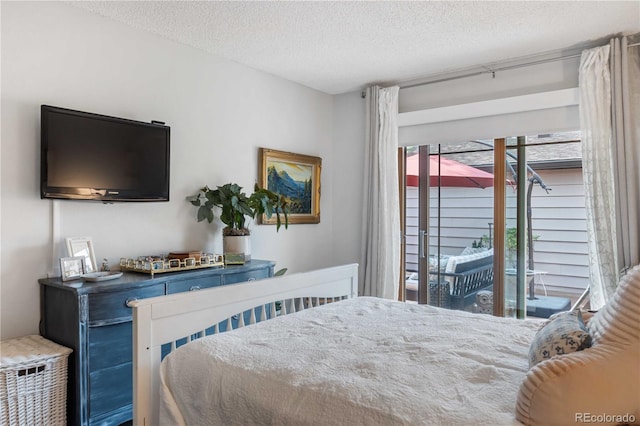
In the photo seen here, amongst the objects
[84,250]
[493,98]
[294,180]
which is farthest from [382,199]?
[84,250]

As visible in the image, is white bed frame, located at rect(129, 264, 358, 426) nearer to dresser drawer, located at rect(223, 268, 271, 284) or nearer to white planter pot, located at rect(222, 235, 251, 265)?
dresser drawer, located at rect(223, 268, 271, 284)

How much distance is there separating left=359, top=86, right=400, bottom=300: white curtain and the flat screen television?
6.44 ft

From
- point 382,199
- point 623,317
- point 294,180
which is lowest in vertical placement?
point 623,317

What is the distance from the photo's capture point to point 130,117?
2.93 m

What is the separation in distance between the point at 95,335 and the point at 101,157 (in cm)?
105

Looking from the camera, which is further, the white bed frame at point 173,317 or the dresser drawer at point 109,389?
the dresser drawer at point 109,389

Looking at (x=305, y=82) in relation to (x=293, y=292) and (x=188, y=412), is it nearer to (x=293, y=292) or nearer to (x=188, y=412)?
(x=293, y=292)

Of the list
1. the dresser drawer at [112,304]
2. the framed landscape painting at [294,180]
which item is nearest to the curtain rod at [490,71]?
the framed landscape painting at [294,180]

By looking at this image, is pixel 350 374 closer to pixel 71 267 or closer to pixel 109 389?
pixel 109 389

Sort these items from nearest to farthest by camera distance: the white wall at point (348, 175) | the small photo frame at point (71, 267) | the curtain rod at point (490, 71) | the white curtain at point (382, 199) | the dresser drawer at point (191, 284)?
the small photo frame at point (71, 267)
the dresser drawer at point (191, 284)
the curtain rod at point (490, 71)
the white curtain at point (382, 199)
the white wall at point (348, 175)

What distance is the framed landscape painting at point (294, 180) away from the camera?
3.89 meters

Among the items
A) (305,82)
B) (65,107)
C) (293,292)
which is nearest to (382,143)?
(305,82)

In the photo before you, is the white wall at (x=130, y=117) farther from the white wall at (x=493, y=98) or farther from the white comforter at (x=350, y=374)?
the white comforter at (x=350, y=374)

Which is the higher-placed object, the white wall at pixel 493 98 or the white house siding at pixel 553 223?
the white wall at pixel 493 98
